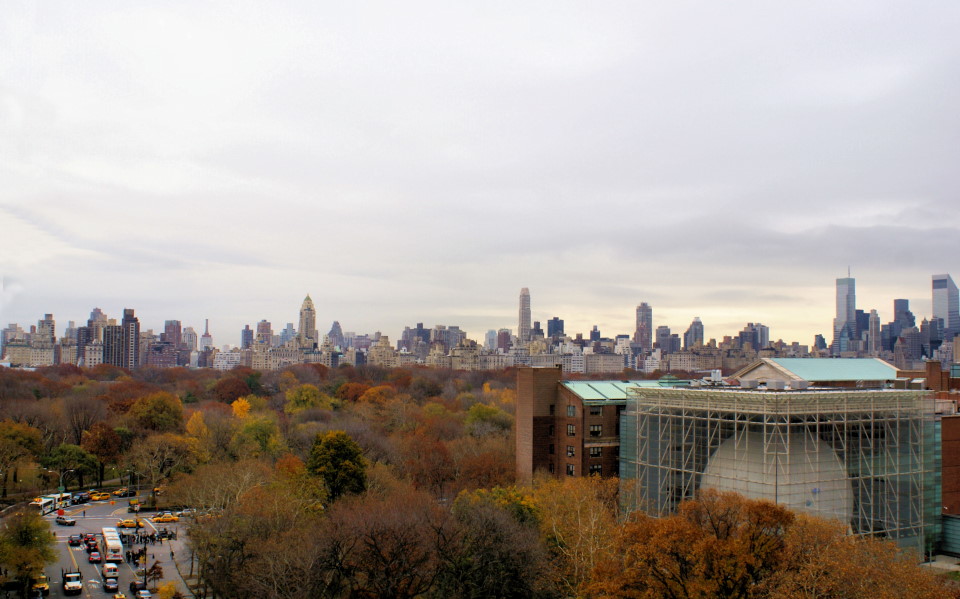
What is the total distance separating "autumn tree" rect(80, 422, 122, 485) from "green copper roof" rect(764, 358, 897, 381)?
61.9 metres

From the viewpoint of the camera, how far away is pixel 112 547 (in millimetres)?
48750

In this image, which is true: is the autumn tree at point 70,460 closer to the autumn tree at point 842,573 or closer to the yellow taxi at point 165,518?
the yellow taxi at point 165,518

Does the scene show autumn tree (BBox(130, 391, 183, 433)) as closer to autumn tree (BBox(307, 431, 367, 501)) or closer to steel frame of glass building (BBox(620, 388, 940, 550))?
autumn tree (BBox(307, 431, 367, 501))

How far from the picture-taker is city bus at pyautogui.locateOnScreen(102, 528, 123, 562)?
157ft

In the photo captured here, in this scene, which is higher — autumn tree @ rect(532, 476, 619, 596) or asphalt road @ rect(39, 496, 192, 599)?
autumn tree @ rect(532, 476, 619, 596)

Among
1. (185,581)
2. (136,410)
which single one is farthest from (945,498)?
(136,410)

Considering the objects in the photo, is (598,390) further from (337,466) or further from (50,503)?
(50,503)

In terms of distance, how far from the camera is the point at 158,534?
55094mm

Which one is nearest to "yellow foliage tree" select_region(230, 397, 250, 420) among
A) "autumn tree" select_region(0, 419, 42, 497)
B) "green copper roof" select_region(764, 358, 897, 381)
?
"autumn tree" select_region(0, 419, 42, 497)

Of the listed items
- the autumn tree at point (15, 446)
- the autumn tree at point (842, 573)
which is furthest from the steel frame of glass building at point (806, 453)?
the autumn tree at point (15, 446)

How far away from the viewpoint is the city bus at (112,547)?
48.0m

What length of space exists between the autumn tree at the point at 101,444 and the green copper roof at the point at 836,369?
6186 centimetres

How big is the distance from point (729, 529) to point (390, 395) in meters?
92.4

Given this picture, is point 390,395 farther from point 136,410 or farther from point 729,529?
point 729,529
